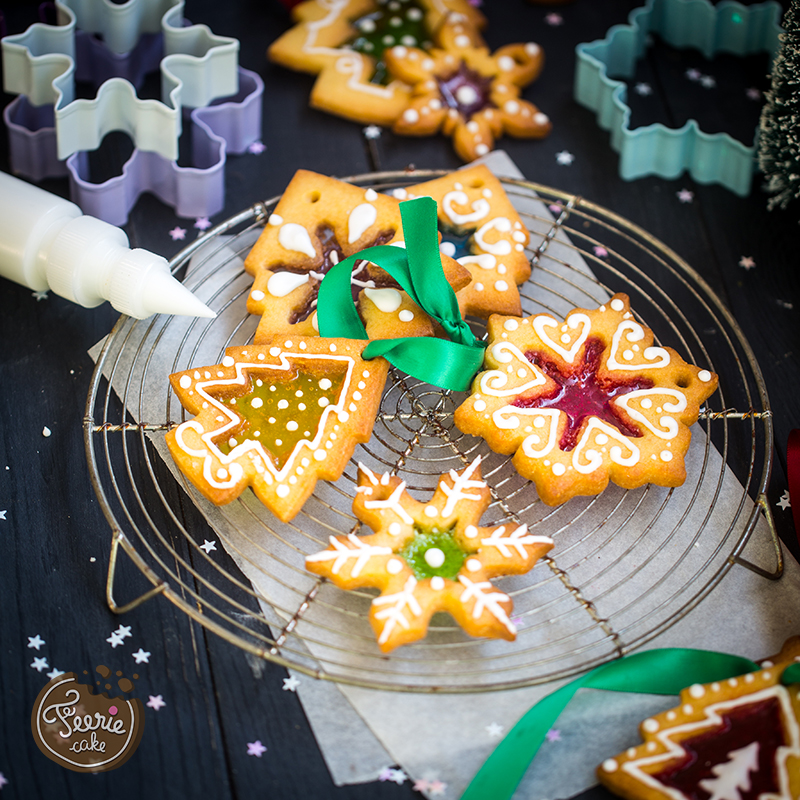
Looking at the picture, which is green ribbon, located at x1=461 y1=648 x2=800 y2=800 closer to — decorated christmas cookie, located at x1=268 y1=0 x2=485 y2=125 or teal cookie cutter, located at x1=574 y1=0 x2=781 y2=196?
teal cookie cutter, located at x1=574 y1=0 x2=781 y2=196

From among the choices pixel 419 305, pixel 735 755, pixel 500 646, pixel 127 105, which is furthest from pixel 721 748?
pixel 127 105

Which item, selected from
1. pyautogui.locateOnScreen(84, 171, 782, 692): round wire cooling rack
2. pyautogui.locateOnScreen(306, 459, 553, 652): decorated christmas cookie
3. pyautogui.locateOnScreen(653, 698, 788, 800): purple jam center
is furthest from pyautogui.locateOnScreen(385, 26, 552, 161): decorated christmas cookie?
pyautogui.locateOnScreen(653, 698, 788, 800): purple jam center

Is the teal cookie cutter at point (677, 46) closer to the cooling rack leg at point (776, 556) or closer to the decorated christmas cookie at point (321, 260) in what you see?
the decorated christmas cookie at point (321, 260)

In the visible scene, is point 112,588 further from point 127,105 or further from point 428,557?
point 127,105

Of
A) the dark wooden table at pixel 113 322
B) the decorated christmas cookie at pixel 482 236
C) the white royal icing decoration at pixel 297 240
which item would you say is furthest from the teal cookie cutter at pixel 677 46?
the white royal icing decoration at pixel 297 240

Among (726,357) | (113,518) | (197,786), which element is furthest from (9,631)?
(726,357)
